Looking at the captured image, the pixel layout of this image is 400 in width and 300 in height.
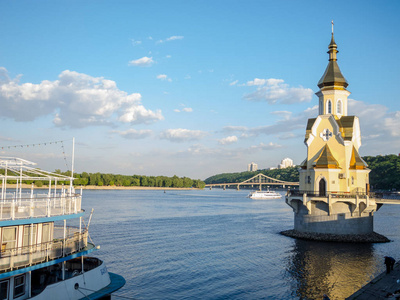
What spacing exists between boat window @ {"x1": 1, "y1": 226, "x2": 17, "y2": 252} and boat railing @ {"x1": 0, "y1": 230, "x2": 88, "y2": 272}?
179 mm

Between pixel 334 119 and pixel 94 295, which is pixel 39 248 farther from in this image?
pixel 334 119

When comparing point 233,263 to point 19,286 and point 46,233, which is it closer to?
point 46,233

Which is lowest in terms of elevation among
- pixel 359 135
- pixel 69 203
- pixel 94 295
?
pixel 94 295

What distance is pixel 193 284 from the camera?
89.2 ft

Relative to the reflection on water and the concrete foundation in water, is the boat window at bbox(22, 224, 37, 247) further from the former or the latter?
the concrete foundation in water

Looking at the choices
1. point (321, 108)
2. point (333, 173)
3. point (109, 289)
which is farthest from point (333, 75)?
point (109, 289)

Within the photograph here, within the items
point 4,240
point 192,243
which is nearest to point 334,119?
point 192,243

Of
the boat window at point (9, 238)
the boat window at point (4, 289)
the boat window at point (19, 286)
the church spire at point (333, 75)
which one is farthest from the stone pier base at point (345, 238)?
the boat window at point (4, 289)

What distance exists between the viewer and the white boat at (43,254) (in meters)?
16.5

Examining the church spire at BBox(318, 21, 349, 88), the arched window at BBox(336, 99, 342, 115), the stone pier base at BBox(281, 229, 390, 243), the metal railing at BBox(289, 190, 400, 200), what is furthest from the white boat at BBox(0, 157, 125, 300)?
the church spire at BBox(318, 21, 349, 88)

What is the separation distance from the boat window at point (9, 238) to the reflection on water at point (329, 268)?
18.5 metres

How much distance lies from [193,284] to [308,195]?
2177 centimetres

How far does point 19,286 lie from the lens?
658 inches

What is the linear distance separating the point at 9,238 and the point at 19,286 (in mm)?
2259
